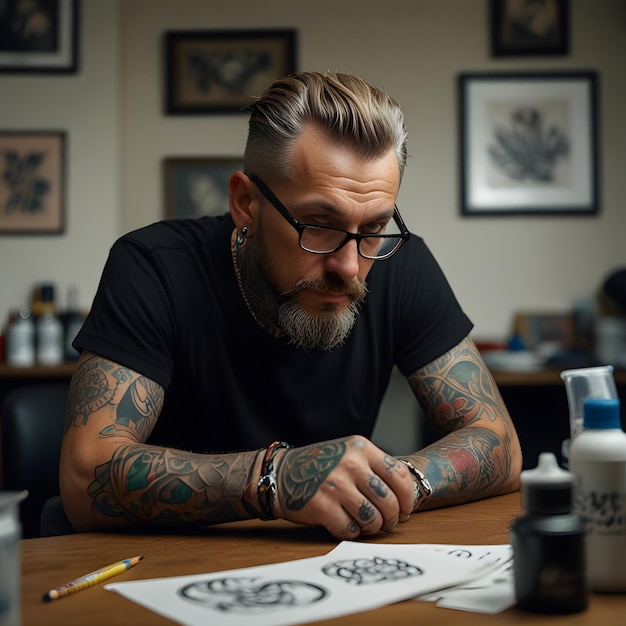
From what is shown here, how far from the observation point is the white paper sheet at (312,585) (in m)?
0.77

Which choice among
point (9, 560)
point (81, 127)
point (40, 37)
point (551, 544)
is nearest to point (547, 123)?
point (81, 127)

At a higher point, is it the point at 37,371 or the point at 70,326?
the point at 70,326

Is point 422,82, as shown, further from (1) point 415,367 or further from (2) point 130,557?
(2) point 130,557

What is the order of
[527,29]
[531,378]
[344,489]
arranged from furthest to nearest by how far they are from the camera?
1. [527,29]
2. [531,378]
3. [344,489]

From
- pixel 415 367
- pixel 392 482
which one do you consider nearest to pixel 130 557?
pixel 392 482

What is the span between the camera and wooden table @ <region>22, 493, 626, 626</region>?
77 centimetres

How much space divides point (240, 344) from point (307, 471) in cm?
55

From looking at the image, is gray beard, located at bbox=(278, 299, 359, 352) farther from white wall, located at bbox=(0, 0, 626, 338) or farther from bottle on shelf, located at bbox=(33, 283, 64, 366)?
white wall, located at bbox=(0, 0, 626, 338)

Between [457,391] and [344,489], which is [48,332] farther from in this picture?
[344,489]

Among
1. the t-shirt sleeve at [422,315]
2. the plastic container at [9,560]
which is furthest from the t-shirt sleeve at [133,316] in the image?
the plastic container at [9,560]

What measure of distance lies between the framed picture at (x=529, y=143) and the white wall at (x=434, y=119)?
5 centimetres

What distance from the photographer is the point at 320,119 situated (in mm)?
1469

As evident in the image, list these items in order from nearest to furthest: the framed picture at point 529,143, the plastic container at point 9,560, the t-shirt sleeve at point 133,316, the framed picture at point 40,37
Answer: the plastic container at point 9,560, the t-shirt sleeve at point 133,316, the framed picture at point 40,37, the framed picture at point 529,143

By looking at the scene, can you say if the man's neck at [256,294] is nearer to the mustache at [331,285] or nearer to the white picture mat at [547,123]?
the mustache at [331,285]
